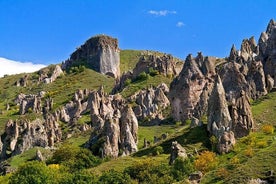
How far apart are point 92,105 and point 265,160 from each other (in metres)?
106

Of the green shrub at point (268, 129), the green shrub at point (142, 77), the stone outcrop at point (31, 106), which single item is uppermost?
the green shrub at point (142, 77)

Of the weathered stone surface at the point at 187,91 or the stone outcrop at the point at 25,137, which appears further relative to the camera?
the weathered stone surface at the point at 187,91

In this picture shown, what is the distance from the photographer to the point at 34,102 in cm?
18738

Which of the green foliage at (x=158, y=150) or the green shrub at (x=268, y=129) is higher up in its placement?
the green shrub at (x=268, y=129)

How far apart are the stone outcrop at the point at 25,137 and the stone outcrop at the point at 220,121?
4706cm

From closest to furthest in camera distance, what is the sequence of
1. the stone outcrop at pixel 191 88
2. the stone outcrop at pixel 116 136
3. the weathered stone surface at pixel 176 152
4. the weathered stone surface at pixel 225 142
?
the weathered stone surface at pixel 176 152 → the weathered stone surface at pixel 225 142 → the stone outcrop at pixel 116 136 → the stone outcrop at pixel 191 88

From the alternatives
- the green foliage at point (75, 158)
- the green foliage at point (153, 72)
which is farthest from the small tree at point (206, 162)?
the green foliage at point (153, 72)

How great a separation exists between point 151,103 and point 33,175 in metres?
65.9

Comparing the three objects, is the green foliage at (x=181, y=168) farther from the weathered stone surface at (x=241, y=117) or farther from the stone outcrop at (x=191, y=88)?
the stone outcrop at (x=191, y=88)

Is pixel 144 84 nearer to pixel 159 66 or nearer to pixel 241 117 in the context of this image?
pixel 159 66

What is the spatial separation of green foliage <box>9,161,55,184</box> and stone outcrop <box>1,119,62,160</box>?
36.2 m

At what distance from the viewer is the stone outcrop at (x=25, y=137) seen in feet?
433

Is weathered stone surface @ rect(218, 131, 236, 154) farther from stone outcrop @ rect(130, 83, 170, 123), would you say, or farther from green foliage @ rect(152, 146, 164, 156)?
stone outcrop @ rect(130, 83, 170, 123)

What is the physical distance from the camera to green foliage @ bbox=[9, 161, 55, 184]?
287 feet
